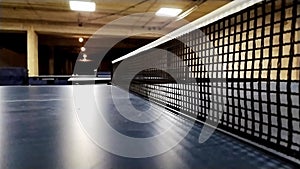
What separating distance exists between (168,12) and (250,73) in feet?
18.1

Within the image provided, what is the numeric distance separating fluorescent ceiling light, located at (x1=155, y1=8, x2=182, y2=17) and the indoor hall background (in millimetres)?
4600

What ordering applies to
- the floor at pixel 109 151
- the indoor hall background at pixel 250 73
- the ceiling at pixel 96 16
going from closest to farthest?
the floor at pixel 109 151
the indoor hall background at pixel 250 73
the ceiling at pixel 96 16

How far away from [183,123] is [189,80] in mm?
310

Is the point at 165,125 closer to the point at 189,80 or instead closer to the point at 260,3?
A: the point at 189,80

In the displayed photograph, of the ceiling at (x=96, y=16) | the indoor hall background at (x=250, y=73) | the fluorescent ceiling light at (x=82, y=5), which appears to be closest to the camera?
the indoor hall background at (x=250, y=73)

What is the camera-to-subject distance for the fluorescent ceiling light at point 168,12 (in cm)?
578

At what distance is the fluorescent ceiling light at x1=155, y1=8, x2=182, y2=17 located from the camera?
5.78 m

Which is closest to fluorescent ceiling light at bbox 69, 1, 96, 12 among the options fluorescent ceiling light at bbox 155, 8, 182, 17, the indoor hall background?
fluorescent ceiling light at bbox 155, 8, 182, 17

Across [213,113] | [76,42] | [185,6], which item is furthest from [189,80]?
[76,42]

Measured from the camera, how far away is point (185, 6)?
5.52 meters

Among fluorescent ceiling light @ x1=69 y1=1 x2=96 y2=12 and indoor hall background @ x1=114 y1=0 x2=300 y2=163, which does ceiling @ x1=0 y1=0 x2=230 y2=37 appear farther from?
indoor hall background @ x1=114 y1=0 x2=300 y2=163

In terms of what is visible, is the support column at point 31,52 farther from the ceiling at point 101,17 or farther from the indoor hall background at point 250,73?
the indoor hall background at point 250,73

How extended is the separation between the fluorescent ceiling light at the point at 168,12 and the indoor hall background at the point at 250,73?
4.60 meters

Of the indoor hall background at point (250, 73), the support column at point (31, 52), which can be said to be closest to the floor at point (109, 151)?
the indoor hall background at point (250, 73)
